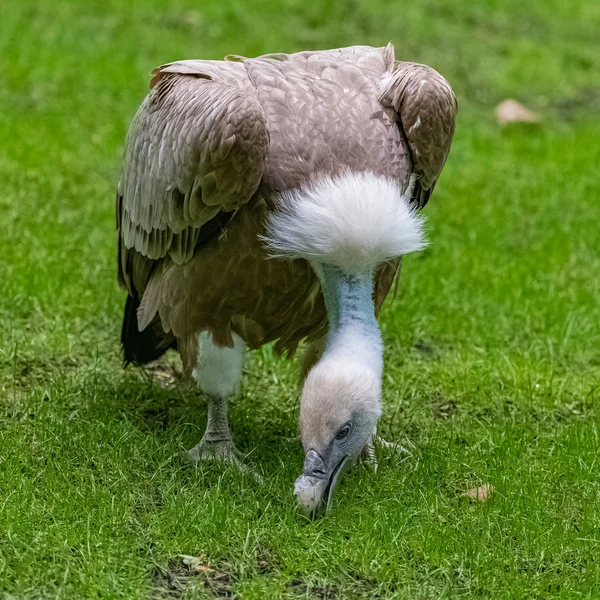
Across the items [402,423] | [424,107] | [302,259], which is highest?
[424,107]

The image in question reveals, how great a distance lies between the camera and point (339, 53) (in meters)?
5.46

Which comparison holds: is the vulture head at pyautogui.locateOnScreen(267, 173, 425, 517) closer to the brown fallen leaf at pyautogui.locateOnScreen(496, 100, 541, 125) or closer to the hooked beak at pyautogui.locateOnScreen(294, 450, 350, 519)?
the hooked beak at pyautogui.locateOnScreen(294, 450, 350, 519)

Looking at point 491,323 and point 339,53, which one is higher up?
point 339,53

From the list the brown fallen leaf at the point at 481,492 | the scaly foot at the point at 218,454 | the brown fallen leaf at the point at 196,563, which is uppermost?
the brown fallen leaf at the point at 196,563

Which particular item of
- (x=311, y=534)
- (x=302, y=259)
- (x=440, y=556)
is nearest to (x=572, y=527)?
(x=440, y=556)

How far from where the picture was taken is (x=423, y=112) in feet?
16.0

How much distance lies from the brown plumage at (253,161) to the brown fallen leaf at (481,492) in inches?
38.2

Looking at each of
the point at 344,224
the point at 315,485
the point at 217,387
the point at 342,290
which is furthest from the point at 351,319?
the point at 217,387

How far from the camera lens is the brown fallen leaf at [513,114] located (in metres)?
10.1

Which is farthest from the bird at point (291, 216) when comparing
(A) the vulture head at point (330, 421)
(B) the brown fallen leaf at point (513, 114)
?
(B) the brown fallen leaf at point (513, 114)

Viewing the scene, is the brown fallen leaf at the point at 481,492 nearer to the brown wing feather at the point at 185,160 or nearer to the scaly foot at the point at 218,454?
the scaly foot at the point at 218,454

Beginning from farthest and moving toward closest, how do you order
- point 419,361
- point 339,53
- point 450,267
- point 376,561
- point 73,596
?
point 450,267, point 419,361, point 339,53, point 376,561, point 73,596

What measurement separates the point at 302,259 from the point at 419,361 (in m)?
1.69

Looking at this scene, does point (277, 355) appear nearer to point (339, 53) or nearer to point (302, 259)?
point (302, 259)
